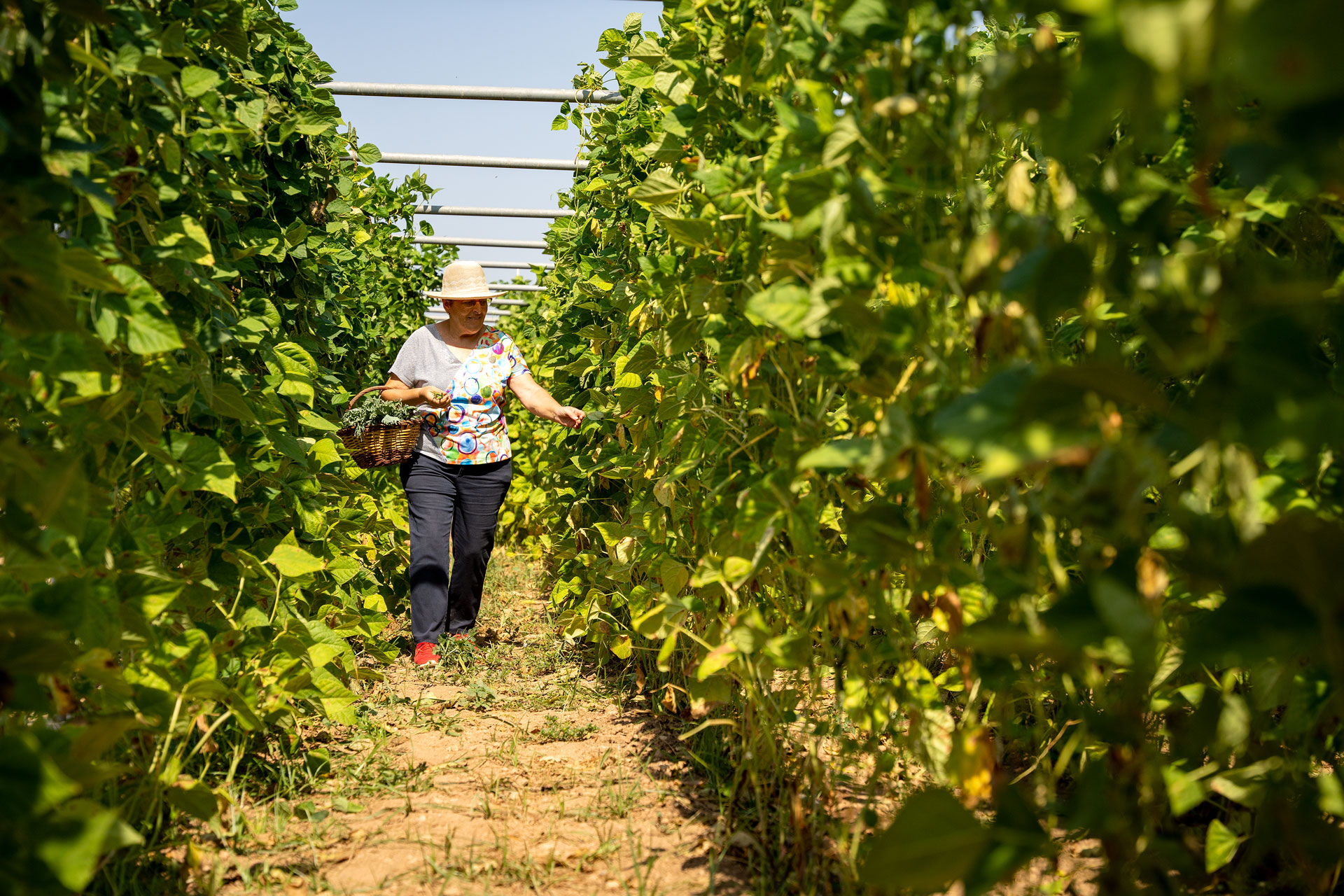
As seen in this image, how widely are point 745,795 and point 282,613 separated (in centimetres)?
123

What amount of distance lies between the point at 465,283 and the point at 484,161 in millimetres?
3581

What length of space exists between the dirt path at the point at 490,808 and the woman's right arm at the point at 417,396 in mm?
1306

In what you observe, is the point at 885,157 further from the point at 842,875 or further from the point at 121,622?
the point at 121,622

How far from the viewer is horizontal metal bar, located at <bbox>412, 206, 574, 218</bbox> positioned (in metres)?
8.69

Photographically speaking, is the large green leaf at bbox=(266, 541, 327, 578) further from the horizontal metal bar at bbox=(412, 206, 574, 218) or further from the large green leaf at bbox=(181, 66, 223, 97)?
the horizontal metal bar at bbox=(412, 206, 574, 218)

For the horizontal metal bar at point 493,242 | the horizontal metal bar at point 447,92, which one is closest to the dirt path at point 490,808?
the horizontal metal bar at point 447,92

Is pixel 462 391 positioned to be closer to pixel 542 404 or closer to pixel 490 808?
pixel 542 404

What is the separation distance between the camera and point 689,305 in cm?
213

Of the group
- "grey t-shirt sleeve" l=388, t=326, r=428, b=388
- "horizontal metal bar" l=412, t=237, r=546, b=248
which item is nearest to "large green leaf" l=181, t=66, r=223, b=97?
"grey t-shirt sleeve" l=388, t=326, r=428, b=388

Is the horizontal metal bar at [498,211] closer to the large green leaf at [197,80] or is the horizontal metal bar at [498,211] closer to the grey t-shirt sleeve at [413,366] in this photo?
the grey t-shirt sleeve at [413,366]

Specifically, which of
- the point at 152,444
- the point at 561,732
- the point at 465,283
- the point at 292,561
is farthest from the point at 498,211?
the point at 152,444

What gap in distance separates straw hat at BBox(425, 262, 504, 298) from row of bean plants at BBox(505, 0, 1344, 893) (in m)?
1.77

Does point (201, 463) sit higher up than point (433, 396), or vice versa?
point (433, 396)

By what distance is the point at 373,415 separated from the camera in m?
4.09
